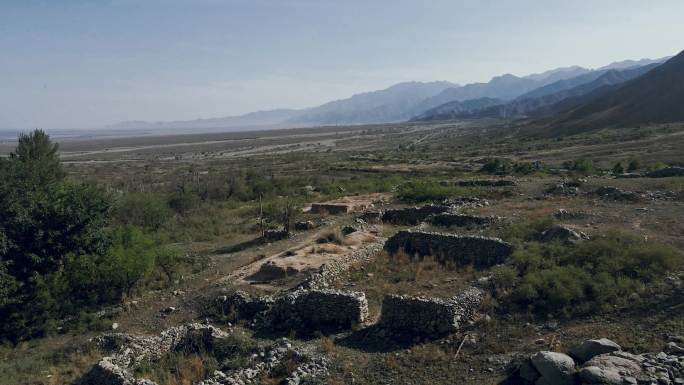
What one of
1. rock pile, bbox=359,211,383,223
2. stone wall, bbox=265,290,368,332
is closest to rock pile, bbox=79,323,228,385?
stone wall, bbox=265,290,368,332

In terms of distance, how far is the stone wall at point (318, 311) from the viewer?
45.1ft

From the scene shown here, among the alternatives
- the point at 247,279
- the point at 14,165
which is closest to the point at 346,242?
the point at 247,279

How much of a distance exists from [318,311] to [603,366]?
26.0ft

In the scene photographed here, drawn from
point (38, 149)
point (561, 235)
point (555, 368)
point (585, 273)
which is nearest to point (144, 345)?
point (555, 368)

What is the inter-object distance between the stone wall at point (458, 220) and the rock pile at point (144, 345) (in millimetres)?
13970

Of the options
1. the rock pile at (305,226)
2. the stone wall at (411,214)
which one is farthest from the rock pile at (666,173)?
Result: the rock pile at (305,226)

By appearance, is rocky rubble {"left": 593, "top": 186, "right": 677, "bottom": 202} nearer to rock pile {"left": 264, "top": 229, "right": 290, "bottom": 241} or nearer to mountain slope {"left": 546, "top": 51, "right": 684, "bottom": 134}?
rock pile {"left": 264, "top": 229, "right": 290, "bottom": 241}

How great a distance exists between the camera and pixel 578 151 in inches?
2275

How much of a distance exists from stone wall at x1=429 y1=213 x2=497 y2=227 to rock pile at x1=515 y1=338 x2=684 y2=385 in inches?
510

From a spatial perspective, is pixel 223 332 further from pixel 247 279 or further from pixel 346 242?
pixel 346 242

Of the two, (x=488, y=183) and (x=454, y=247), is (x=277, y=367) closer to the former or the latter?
(x=454, y=247)

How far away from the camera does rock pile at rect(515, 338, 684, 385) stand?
8.44m

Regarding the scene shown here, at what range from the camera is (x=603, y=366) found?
878 cm

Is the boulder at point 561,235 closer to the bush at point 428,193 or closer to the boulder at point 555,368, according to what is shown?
the boulder at point 555,368
